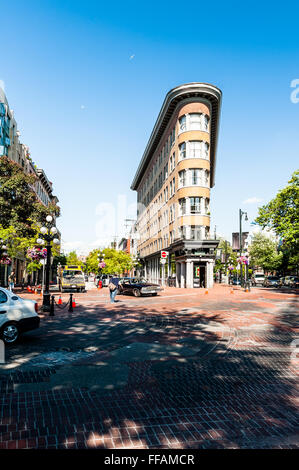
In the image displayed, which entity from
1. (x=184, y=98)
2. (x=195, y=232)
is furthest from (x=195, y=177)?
(x=184, y=98)

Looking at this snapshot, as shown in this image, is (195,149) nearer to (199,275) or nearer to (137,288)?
(199,275)

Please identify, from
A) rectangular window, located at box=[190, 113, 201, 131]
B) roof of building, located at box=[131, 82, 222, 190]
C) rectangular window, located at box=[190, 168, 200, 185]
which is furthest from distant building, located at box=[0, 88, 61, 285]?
rectangular window, located at box=[190, 113, 201, 131]

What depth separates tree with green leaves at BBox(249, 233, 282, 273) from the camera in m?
70.6

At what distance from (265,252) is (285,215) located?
134 feet

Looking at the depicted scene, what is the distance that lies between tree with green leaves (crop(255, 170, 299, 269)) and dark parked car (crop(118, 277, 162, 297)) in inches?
547

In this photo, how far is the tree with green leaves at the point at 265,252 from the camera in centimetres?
7056

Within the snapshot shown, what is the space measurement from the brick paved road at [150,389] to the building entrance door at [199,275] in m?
29.4

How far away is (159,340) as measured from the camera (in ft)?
30.5

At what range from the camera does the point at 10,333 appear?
849 centimetres

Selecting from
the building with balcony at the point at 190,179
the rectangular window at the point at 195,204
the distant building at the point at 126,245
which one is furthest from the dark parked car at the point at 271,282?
the distant building at the point at 126,245

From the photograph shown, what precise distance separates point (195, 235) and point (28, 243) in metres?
19.5

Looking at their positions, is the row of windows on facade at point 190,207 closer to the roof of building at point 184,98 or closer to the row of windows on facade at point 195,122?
the row of windows on facade at point 195,122

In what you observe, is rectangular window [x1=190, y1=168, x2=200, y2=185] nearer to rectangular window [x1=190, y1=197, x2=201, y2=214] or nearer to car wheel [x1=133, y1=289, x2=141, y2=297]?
rectangular window [x1=190, y1=197, x2=201, y2=214]
